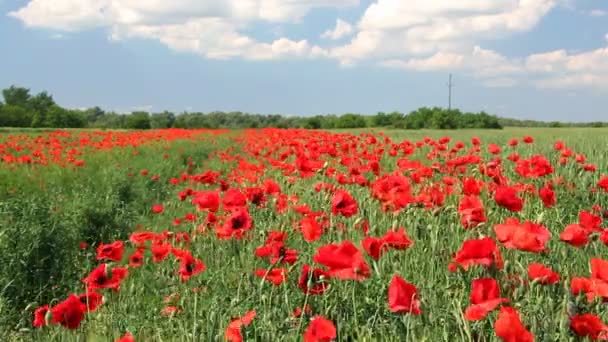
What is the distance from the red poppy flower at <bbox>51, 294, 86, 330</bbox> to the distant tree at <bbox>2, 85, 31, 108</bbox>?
68.2m

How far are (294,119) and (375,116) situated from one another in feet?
39.9

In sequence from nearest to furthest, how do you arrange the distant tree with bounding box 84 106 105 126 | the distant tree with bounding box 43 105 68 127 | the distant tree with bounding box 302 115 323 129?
the distant tree with bounding box 302 115 323 129
the distant tree with bounding box 43 105 68 127
the distant tree with bounding box 84 106 105 126

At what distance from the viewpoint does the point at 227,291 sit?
2.97 m

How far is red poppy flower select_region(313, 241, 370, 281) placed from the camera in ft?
5.98

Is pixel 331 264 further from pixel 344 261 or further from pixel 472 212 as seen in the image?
pixel 472 212

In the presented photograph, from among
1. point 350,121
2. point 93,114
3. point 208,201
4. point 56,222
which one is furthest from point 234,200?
point 93,114

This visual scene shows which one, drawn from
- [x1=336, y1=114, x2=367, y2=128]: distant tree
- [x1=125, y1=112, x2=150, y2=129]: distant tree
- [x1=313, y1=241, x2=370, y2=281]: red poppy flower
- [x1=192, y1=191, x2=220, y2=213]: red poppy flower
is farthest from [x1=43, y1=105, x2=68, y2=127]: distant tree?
[x1=313, y1=241, x2=370, y2=281]: red poppy flower

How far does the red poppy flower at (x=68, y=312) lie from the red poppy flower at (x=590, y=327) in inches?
58.1

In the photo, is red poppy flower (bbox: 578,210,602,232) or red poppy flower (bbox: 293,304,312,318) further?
red poppy flower (bbox: 578,210,602,232)

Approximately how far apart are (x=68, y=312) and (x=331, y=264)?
83cm

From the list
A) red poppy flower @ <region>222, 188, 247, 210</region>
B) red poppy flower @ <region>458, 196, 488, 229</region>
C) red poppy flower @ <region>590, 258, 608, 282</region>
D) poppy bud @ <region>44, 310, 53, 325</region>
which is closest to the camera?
red poppy flower @ <region>590, 258, 608, 282</region>

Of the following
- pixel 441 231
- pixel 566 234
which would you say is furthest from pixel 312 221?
pixel 441 231

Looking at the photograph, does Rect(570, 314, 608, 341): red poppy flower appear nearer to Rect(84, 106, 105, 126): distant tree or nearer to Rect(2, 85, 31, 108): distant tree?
Rect(84, 106, 105, 126): distant tree

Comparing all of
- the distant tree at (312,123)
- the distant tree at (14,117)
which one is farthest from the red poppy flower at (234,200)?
the distant tree at (14,117)
